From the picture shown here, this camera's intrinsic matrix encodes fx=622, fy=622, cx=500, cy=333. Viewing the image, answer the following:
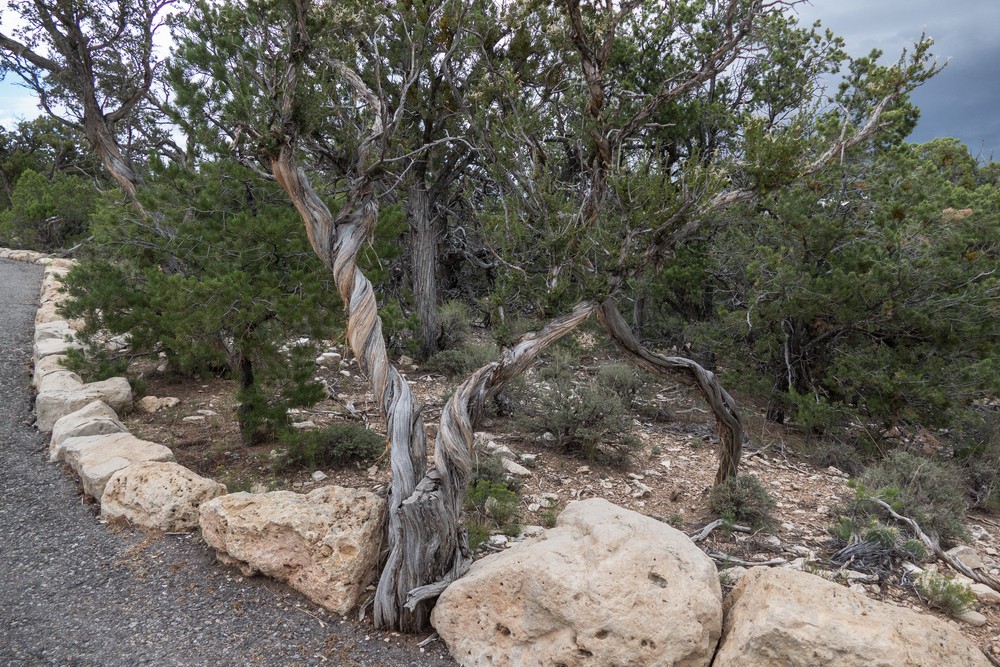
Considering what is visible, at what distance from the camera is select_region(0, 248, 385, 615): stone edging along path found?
3484mm

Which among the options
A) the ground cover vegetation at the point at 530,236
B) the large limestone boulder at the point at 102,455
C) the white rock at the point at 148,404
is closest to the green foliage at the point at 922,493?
the ground cover vegetation at the point at 530,236

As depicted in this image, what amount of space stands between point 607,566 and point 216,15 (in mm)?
6291

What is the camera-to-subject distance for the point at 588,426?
20.2 feet

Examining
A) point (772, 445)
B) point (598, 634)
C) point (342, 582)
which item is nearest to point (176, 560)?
point (342, 582)

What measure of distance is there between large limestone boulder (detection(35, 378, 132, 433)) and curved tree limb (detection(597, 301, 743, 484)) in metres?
5.25

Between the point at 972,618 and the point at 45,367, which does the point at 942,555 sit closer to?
the point at 972,618

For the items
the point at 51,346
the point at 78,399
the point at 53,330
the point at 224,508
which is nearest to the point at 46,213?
the point at 53,330

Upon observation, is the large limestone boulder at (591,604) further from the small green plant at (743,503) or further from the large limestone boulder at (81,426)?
the large limestone boulder at (81,426)

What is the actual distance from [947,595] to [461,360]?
238 inches

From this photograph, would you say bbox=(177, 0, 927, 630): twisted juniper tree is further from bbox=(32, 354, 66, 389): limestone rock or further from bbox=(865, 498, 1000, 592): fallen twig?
bbox=(32, 354, 66, 389): limestone rock

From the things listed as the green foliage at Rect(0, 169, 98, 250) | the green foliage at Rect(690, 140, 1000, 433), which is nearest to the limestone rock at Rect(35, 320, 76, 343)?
the green foliage at Rect(690, 140, 1000, 433)

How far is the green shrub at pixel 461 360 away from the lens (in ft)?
28.2

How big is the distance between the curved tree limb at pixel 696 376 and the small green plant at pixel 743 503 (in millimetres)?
144

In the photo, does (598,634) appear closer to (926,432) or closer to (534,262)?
(534,262)
